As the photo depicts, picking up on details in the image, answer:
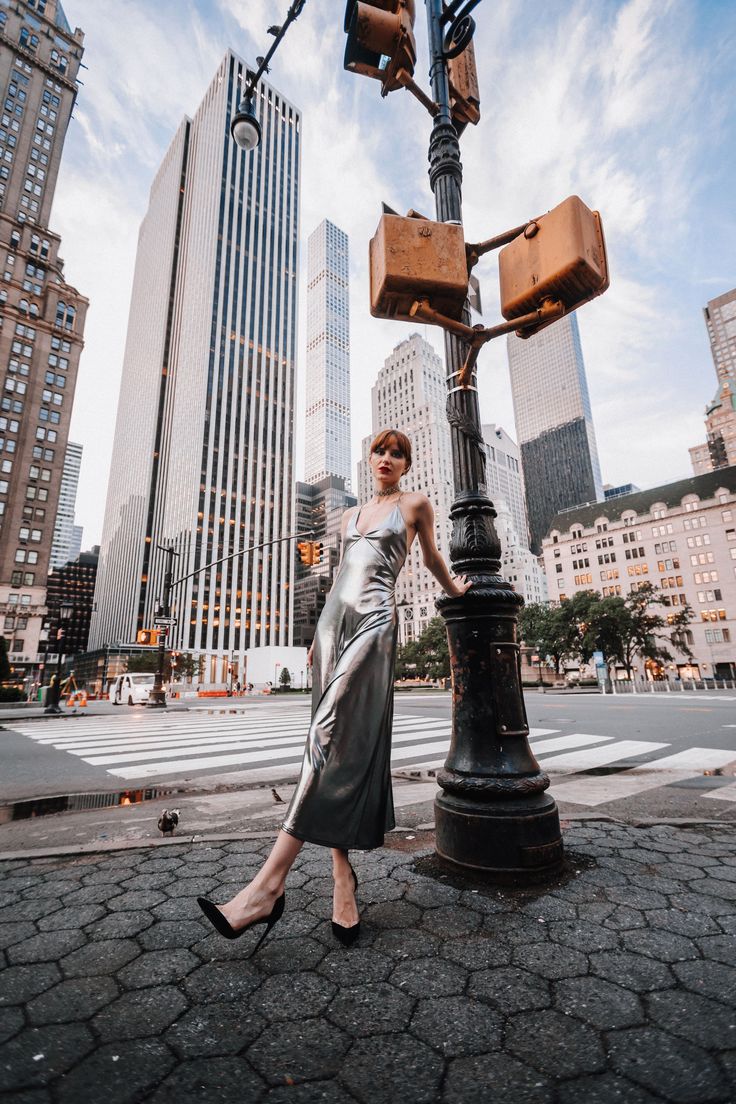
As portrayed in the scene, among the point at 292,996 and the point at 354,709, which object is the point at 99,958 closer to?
the point at 292,996

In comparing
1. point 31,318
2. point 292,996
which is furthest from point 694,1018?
point 31,318

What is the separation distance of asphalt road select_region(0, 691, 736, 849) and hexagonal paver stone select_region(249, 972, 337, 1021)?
191cm

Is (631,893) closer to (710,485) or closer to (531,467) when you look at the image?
A: (710,485)

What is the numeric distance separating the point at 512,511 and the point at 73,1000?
171 m

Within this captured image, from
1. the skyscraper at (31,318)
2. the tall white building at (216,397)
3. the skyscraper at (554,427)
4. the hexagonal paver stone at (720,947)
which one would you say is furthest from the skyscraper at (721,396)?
the hexagonal paver stone at (720,947)

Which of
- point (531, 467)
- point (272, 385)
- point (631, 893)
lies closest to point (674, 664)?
point (631, 893)

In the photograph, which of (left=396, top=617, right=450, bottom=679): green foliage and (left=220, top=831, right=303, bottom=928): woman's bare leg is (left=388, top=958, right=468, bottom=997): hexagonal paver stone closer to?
A: (left=220, top=831, right=303, bottom=928): woman's bare leg

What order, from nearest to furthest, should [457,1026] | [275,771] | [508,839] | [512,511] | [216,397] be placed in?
[457,1026], [508,839], [275,771], [216,397], [512,511]

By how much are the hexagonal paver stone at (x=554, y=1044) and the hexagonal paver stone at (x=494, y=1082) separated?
0.16 ft

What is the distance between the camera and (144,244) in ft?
445

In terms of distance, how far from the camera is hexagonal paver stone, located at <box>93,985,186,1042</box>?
53.7 inches

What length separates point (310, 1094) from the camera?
114cm

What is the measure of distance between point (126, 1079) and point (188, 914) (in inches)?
38.2

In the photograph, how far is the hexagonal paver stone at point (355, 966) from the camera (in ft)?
5.31
